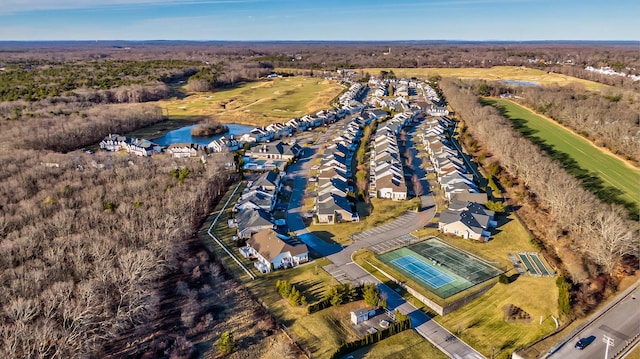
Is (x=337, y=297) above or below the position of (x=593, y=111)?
below

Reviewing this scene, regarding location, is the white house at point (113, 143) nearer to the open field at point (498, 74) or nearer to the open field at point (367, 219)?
the open field at point (367, 219)

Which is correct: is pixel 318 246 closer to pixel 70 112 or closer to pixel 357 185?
pixel 357 185

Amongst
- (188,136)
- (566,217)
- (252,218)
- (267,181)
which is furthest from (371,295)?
(188,136)

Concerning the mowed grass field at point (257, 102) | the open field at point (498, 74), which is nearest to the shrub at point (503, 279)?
the mowed grass field at point (257, 102)

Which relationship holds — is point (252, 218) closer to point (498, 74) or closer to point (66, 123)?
point (66, 123)

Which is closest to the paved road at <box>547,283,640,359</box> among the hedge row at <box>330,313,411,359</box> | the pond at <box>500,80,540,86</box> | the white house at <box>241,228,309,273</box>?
the hedge row at <box>330,313,411,359</box>

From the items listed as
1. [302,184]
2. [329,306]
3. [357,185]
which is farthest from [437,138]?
[329,306]

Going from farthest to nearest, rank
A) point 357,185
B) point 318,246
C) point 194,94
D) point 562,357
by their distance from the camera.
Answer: point 194,94 → point 357,185 → point 318,246 → point 562,357
